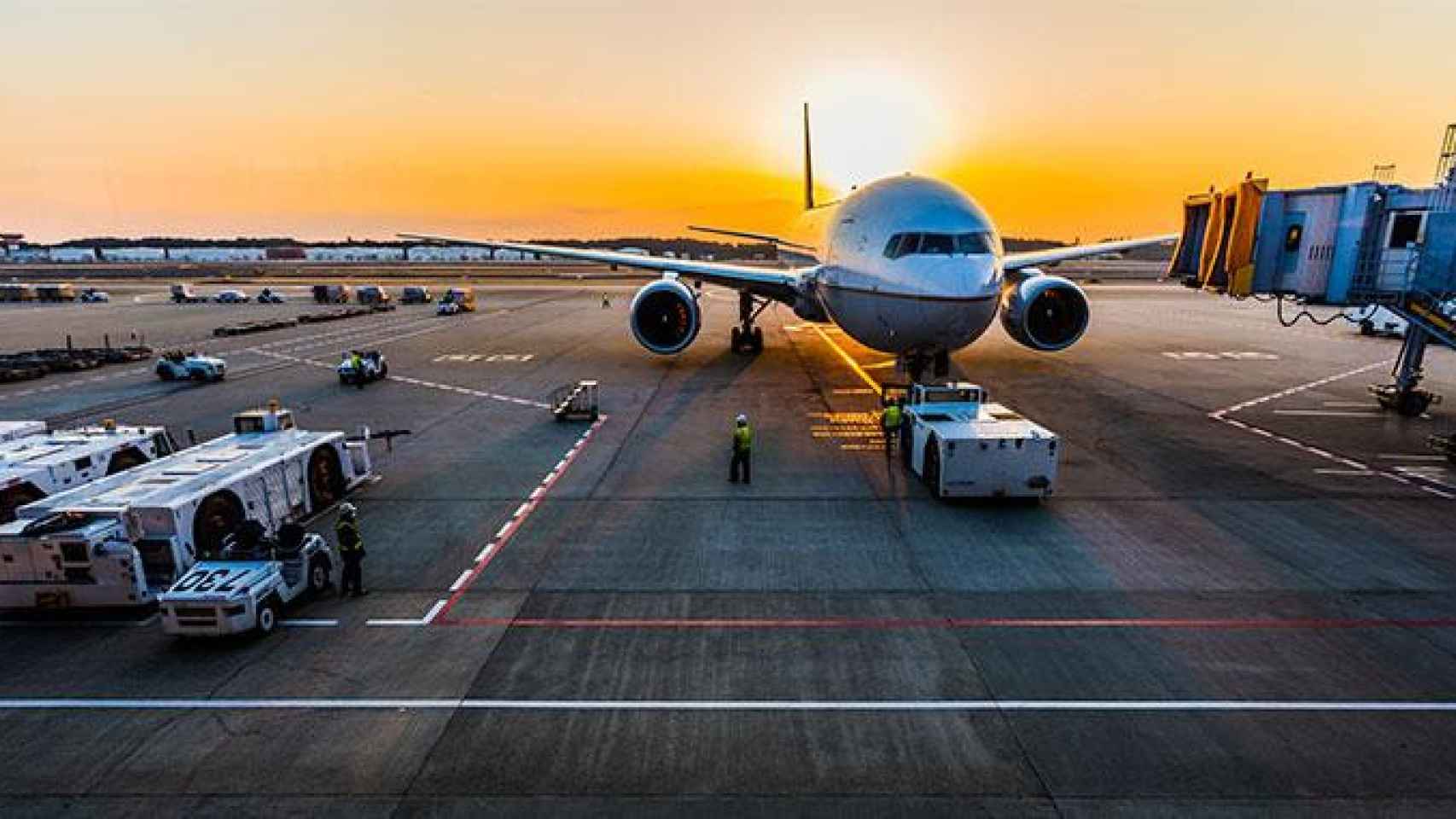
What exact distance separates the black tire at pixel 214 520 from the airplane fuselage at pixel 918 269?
1676 cm

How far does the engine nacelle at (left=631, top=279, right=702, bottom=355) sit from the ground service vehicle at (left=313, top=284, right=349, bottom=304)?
54120 mm

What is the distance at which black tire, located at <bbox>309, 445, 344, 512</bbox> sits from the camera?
637 inches

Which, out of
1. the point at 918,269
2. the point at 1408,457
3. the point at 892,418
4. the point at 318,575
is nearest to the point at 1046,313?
the point at 918,269

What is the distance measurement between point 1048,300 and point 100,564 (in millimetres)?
28928

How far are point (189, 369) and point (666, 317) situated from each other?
20092mm

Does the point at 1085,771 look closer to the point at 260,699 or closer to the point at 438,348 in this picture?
the point at 260,699

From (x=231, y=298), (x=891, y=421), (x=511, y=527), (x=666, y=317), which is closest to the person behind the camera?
(x=511, y=527)

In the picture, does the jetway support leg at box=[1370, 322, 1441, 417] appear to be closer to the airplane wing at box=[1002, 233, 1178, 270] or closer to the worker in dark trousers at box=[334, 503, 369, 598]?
the airplane wing at box=[1002, 233, 1178, 270]

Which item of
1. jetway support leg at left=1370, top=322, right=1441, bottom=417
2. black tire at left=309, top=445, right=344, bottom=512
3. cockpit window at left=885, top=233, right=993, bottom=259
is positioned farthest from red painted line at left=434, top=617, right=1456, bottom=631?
jetway support leg at left=1370, top=322, right=1441, bottom=417

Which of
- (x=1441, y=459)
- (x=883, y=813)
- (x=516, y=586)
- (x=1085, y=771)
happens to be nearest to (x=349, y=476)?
(x=516, y=586)

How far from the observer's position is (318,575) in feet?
40.6

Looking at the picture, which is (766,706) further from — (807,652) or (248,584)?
(248,584)

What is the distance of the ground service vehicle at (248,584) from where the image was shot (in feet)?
34.4

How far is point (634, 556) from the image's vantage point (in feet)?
45.3
